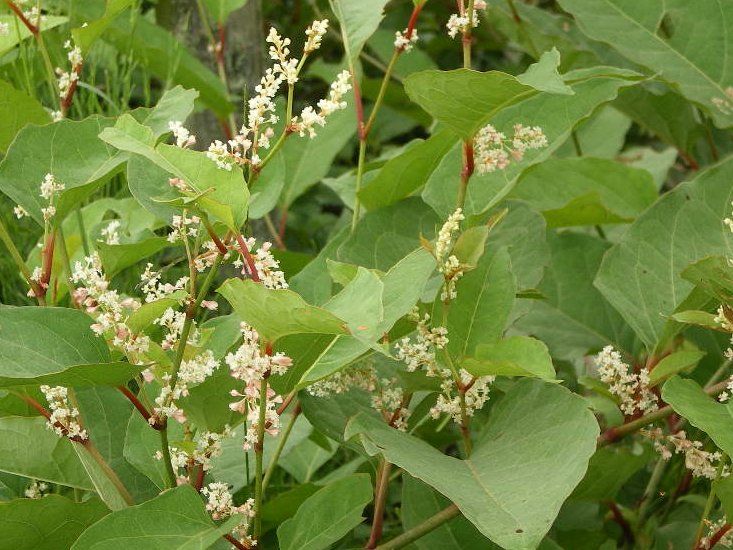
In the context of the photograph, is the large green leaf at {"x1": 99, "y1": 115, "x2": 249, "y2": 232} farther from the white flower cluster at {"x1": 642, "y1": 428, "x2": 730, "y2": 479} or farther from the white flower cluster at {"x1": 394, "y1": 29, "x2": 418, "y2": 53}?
the white flower cluster at {"x1": 642, "y1": 428, "x2": 730, "y2": 479}

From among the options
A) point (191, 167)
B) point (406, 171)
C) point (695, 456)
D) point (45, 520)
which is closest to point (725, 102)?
point (406, 171)

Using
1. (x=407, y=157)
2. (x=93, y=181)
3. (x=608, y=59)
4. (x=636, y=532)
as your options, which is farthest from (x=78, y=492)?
(x=608, y=59)

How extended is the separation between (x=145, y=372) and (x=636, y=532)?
1.94 feet

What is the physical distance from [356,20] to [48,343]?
0.42 metres

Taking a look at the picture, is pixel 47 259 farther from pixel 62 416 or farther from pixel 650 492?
pixel 650 492

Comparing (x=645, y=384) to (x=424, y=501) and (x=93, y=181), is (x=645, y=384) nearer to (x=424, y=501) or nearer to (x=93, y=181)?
(x=424, y=501)

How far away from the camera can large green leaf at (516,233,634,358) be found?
1.17m

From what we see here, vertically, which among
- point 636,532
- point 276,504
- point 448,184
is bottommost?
point 636,532

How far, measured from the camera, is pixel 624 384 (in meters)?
0.88

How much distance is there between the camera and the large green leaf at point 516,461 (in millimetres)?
661

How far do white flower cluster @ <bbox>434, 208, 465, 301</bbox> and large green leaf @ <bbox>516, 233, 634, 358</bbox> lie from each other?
15.3 inches

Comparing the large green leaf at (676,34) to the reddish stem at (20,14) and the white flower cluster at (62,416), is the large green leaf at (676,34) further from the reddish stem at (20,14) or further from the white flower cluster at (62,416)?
the white flower cluster at (62,416)

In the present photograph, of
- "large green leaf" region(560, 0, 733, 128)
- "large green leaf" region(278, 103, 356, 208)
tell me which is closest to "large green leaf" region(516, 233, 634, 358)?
"large green leaf" region(560, 0, 733, 128)

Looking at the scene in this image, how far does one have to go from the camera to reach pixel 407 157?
41.4 inches
